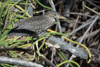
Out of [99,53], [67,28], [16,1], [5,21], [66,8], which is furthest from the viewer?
[67,28]

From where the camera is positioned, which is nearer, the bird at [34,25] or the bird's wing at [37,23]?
the bird at [34,25]

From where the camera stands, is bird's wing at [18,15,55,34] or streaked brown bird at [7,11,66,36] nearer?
streaked brown bird at [7,11,66,36]

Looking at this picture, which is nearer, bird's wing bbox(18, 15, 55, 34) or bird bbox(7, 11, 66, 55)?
bird bbox(7, 11, 66, 55)

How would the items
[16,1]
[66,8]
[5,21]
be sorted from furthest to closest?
[66,8], [16,1], [5,21]

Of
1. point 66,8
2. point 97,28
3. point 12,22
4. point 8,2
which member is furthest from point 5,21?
point 97,28

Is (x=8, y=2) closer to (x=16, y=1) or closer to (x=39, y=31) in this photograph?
(x=16, y=1)
